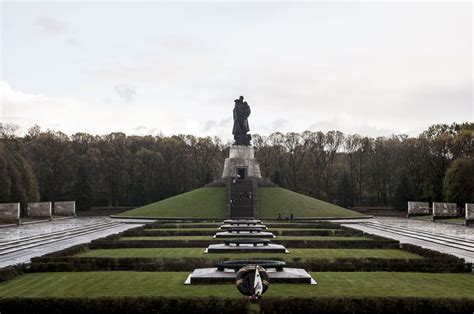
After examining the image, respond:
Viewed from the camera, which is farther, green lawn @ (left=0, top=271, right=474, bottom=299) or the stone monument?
the stone monument

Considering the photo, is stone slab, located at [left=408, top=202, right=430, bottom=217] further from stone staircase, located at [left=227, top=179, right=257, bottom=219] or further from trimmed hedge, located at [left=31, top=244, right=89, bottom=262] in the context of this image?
trimmed hedge, located at [left=31, top=244, right=89, bottom=262]

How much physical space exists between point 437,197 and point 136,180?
38.3 m

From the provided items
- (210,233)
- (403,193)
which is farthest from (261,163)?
(210,233)

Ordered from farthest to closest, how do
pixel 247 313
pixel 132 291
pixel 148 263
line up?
1. pixel 148 263
2. pixel 132 291
3. pixel 247 313

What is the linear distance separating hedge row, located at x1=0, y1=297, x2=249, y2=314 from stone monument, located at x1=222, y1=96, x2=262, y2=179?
45.5 meters

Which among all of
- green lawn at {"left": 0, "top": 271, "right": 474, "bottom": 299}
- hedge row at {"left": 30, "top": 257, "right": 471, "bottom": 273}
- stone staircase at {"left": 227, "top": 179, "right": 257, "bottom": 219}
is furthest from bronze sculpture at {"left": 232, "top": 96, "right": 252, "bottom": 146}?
green lawn at {"left": 0, "top": 271, "right": 474, "bottom": 299}

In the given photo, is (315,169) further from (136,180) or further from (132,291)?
(132,291)

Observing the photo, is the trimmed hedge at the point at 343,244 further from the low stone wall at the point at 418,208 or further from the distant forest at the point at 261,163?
the distant forest at the point at 261,163

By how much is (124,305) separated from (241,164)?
4615 centimetres

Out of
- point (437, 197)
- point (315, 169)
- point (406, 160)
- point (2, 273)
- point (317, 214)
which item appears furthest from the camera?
point (315, 169)

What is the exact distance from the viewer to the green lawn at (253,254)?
2091 centimetres

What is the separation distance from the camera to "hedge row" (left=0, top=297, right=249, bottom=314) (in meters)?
11.7

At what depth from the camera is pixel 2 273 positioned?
1548 centimetres

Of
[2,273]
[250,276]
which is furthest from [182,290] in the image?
[2,273]
